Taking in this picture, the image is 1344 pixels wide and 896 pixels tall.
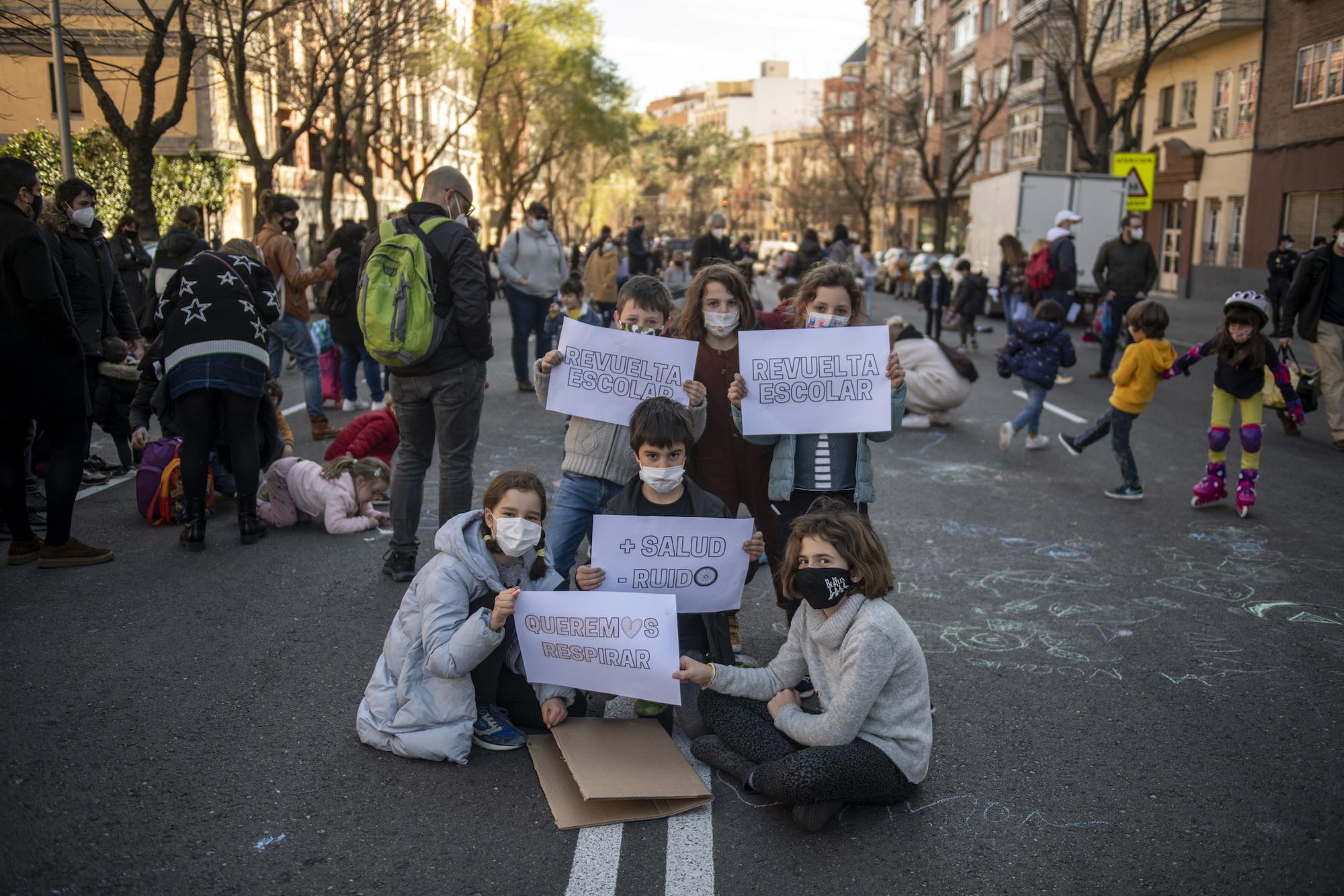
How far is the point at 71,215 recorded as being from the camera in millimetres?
6898

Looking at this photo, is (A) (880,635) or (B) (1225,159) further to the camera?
(B) (1225,159)

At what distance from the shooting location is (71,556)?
6.22 m

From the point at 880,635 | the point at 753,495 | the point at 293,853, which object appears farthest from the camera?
the point at 753,495

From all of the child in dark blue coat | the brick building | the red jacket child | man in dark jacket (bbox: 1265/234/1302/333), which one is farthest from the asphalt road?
the brick building

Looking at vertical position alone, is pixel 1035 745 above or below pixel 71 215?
below

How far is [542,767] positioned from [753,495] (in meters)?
1.75

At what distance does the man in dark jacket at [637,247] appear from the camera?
62.2 ft

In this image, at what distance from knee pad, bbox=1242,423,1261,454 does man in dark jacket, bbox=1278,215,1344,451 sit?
9.75 ft

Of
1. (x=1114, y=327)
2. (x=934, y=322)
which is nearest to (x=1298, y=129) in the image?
(x=934, y=322)

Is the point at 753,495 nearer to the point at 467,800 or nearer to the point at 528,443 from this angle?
the point at 467,800

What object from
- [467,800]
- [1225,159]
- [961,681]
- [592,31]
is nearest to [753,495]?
[961,681]

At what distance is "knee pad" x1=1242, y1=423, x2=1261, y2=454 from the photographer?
7.64 m

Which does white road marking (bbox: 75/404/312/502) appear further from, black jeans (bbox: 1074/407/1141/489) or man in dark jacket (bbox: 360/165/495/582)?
black jeans (bbox: 1074/407/1141/489)

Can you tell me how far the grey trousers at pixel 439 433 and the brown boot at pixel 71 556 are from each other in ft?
5.65
